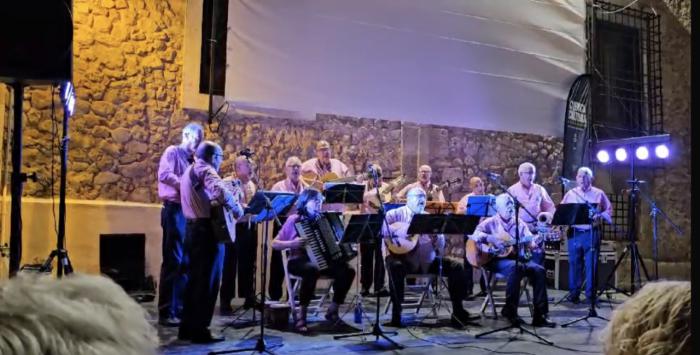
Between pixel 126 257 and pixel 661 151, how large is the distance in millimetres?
6369

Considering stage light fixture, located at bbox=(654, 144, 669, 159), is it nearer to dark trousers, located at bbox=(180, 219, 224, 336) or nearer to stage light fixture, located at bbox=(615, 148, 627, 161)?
stage light fixture, located at bbox=(615, 148, 627, 161)

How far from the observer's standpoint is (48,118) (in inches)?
260

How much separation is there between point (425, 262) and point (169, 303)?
7.84 feet

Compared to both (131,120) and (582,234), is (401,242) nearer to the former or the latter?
(582,234)

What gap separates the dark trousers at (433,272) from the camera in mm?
5539

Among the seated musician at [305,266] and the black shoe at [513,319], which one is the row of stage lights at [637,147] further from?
the seated musician at [305,266]

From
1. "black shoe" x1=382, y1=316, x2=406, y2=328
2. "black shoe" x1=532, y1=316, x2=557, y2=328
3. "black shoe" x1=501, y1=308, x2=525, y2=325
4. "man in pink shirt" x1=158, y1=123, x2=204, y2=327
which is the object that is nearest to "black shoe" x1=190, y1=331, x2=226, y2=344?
"man in pink shirt" x1=158, y1=123, x2=204, y2=327

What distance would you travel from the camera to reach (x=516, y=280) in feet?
18.3

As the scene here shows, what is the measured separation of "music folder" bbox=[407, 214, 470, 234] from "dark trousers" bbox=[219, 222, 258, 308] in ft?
6.58

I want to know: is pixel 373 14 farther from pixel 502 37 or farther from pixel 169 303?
pixel 169 303

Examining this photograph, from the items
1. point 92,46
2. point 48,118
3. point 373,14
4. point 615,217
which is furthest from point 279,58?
point 615,217

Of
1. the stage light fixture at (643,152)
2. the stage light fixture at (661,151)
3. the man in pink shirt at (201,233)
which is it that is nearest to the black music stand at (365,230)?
the man in pink shirt at (201,233)

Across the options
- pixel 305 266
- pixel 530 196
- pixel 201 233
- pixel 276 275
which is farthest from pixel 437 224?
pixel 530 196

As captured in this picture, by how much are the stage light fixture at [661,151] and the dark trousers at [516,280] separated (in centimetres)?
243
